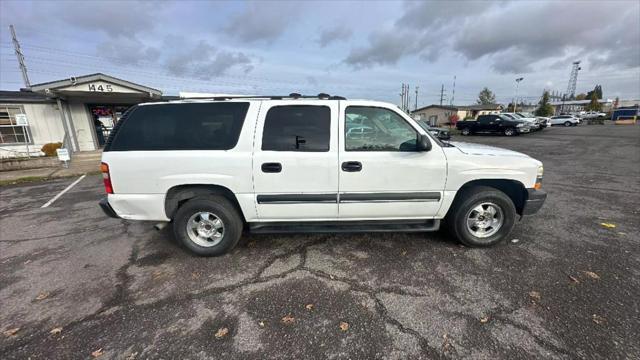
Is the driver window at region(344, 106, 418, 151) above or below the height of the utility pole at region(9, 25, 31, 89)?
below

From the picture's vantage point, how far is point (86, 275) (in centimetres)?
322

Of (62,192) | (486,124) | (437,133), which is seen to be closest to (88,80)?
(62,192)

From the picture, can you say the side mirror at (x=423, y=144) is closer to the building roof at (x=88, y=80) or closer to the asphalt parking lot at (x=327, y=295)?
the asphalt parking lot at (x=327, y=295)

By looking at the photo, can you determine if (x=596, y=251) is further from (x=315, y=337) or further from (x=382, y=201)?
(x=315, y=337)

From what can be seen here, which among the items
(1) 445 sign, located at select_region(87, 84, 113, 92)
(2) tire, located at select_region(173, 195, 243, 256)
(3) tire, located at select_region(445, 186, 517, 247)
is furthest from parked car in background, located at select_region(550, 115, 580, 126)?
(1) 445 sign, located at select_region(87, 84, 113, 92)

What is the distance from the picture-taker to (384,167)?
3262 millimetres

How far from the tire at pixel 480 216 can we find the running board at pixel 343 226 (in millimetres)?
264

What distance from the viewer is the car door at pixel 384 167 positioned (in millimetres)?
3254

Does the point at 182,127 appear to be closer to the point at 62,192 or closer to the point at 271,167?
the point at 271,167

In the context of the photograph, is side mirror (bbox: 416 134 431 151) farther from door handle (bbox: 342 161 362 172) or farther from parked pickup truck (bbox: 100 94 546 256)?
door handle (bbox: 342 161 362 172)

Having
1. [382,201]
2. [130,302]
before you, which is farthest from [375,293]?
[130,302]

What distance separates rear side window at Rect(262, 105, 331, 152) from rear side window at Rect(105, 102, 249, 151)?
355mm

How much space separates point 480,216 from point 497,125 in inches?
860

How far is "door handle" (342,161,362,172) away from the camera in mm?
3237
